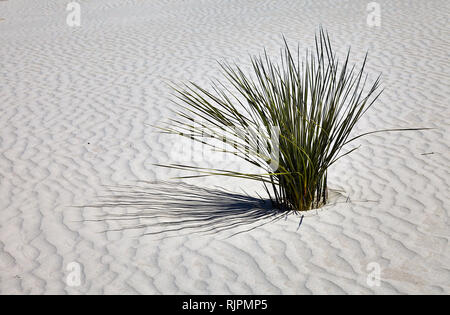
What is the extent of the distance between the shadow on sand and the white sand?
0.44 feet

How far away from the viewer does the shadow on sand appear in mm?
4031

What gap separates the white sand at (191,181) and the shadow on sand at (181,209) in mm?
134

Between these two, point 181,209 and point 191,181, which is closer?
point 181,209

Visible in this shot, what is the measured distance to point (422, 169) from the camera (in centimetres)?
481

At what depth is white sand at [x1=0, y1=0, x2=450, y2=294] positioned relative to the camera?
3367 mm

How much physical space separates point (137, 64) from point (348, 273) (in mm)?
7067

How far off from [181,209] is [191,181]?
721 mm

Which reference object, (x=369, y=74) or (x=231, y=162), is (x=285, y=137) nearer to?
(x=231, y=162)

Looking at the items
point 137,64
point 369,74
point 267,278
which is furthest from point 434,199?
point 137,64

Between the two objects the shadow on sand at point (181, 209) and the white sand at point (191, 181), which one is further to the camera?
the shadow on sand at point (181, 209)

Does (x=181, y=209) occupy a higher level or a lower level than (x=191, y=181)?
lower

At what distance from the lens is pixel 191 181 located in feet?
16.5

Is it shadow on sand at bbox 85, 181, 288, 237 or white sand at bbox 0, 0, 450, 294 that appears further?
shadow on sand at bbox 85, 181, 288, 237

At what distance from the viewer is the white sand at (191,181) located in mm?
3367
